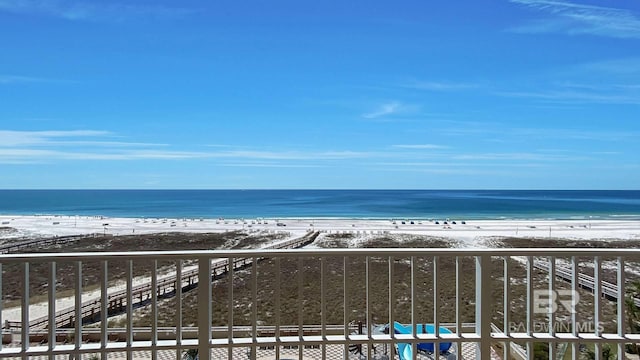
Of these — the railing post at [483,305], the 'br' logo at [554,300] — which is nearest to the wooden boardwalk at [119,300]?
the railing post at [483,305]

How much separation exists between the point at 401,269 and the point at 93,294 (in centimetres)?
683

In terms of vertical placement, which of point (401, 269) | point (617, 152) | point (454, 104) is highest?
point (454, 104)

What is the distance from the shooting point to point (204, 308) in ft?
6.36

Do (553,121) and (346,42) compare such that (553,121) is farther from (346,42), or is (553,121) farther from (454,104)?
(346,42)

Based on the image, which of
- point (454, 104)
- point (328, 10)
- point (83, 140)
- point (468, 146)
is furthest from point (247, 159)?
point (328, 10)

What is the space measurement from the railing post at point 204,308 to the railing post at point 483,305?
1.38 metres

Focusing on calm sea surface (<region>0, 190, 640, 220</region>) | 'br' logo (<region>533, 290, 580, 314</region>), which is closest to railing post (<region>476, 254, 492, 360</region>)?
'br' logo (<region>533, 290, 580, 314</region>)

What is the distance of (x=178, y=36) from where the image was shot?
7469 mm

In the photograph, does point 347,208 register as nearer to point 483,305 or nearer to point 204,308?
point 483,305

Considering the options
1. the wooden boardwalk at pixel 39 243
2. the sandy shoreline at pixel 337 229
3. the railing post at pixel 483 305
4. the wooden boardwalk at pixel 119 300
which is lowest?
the sandy shoreline at pixel 337 229

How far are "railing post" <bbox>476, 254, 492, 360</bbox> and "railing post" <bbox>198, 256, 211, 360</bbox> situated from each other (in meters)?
1.38

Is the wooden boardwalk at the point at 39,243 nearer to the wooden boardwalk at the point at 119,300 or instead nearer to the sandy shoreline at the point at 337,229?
the sandy shoreline at the point at 337,229

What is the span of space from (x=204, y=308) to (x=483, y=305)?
143cm

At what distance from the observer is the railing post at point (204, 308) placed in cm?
193
